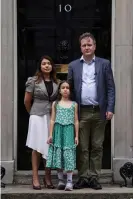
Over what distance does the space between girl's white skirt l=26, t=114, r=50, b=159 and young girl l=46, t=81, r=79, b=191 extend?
0.48ft

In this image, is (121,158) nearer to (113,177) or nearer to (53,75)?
(113,177)

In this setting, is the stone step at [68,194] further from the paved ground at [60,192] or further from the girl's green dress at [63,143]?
the girl's green dress at [63,143]

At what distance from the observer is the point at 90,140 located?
6.38 m

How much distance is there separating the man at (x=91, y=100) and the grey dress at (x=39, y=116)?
35 centimetres

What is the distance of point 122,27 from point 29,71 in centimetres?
143

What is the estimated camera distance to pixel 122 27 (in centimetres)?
681

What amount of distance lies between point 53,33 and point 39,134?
1615mm

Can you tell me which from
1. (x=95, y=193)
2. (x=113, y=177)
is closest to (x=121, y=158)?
(x=113, y=177)

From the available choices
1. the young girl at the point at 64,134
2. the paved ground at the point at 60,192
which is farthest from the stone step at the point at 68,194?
the young girl at the point at 64,134

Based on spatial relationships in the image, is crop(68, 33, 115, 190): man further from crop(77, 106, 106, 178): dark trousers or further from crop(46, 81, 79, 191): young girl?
crop(46, 81, 79, 191): young girl

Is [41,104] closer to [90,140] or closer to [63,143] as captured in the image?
[63,143]

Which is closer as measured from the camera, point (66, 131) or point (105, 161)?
point (66, 131)

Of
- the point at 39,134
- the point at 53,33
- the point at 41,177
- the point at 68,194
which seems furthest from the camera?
the point at 53,33

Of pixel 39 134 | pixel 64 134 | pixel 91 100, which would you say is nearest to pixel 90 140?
pixel 64 134
